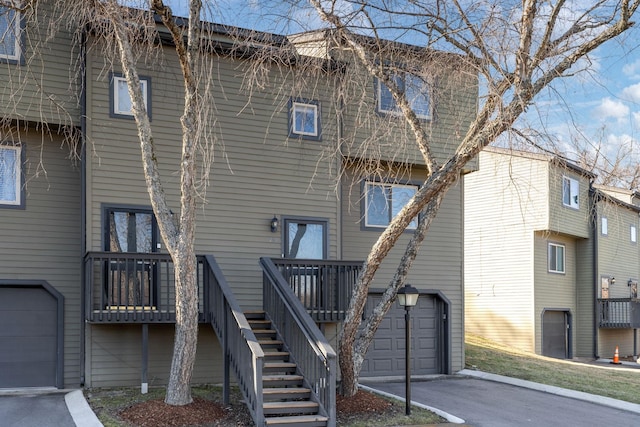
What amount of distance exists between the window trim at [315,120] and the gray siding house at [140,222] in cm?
2

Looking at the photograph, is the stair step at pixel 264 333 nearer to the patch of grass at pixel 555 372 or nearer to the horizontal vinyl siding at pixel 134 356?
the horizontal vinyl siding at pixel 134 356

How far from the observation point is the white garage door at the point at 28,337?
36.3ft

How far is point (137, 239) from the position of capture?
36.9 ft

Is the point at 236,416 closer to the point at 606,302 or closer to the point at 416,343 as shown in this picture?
the point at 416,343

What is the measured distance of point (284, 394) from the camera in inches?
352

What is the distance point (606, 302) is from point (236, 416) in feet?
57.4

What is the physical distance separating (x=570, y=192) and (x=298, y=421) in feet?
53.3

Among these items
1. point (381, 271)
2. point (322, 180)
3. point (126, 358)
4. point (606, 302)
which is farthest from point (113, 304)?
point (606, 302)

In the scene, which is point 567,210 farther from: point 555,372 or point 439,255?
point 439,255

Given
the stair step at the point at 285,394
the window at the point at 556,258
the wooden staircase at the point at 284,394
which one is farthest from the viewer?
the window at the point at 556,258

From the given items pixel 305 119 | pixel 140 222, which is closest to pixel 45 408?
pixel 140 222

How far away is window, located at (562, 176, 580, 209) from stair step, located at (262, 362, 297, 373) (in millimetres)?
14466

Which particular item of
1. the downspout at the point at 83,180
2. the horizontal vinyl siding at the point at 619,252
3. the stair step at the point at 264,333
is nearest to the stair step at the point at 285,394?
the stair step at the point at 264,333

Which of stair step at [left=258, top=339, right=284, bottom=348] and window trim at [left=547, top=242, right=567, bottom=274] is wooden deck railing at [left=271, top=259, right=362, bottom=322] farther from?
window trim at [left=547, top=242, right=567, bottom=274]
